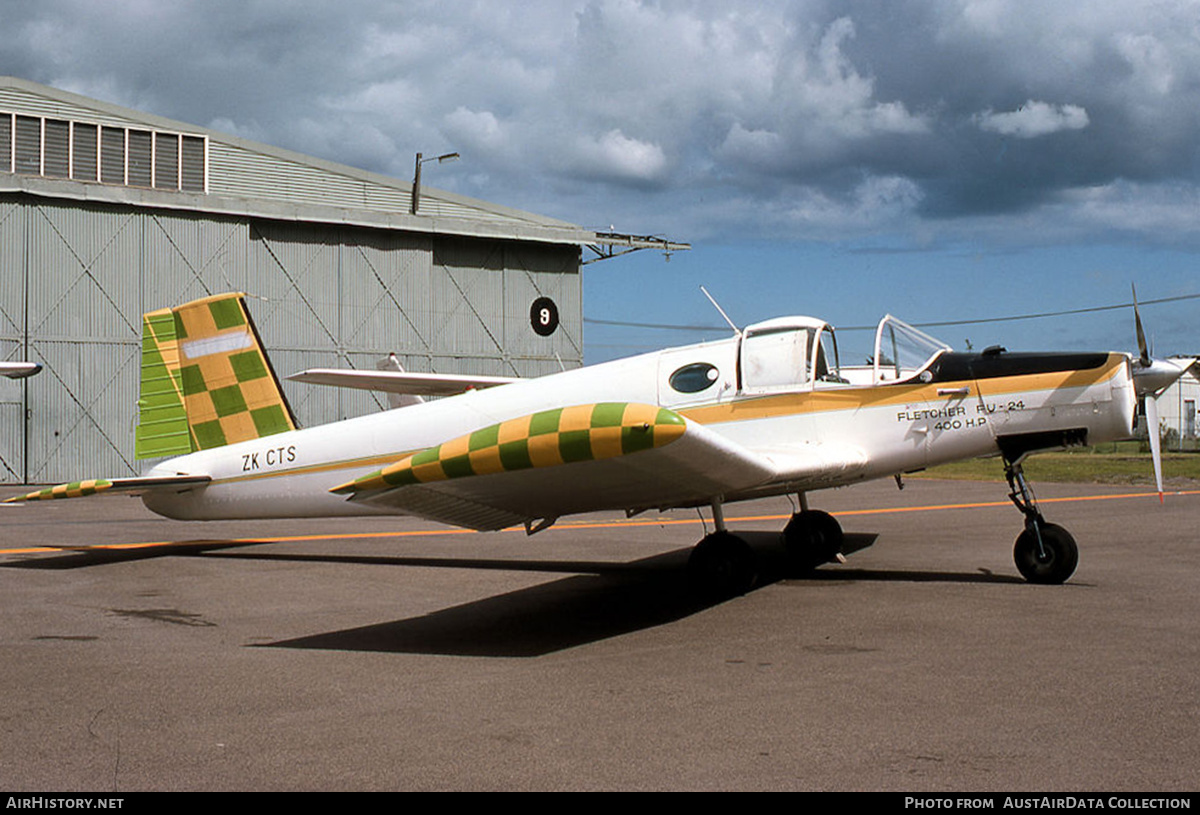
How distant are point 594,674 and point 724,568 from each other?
3.01 metres

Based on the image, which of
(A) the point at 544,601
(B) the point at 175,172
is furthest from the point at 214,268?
(A) the point at 544,601

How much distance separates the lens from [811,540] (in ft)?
34.0

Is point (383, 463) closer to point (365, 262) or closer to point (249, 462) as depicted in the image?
point (249, 462)

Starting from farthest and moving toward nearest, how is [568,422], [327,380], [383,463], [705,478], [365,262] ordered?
[365,262]
[327,380]
[383,463]
[705,478]
[568,422]

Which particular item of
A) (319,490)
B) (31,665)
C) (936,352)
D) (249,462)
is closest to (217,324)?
(249,462)

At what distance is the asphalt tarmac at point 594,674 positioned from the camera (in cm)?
400

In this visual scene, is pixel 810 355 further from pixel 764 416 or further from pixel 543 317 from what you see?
pixel 543 317

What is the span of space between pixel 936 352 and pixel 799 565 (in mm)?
2568

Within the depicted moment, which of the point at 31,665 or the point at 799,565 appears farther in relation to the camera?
the point at 799,565

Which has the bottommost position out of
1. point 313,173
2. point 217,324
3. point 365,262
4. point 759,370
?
point 759,370

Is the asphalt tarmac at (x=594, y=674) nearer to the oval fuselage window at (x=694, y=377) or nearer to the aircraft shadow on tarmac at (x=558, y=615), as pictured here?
the aircraft shadow on tarmac at (x=558, y=615)

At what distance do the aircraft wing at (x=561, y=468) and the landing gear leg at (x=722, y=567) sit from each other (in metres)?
1.19

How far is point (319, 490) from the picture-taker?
1018 cm

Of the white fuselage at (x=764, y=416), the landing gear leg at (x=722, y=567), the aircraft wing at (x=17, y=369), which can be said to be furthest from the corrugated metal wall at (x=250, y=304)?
the landing gear leg at (x=722, y=567)
